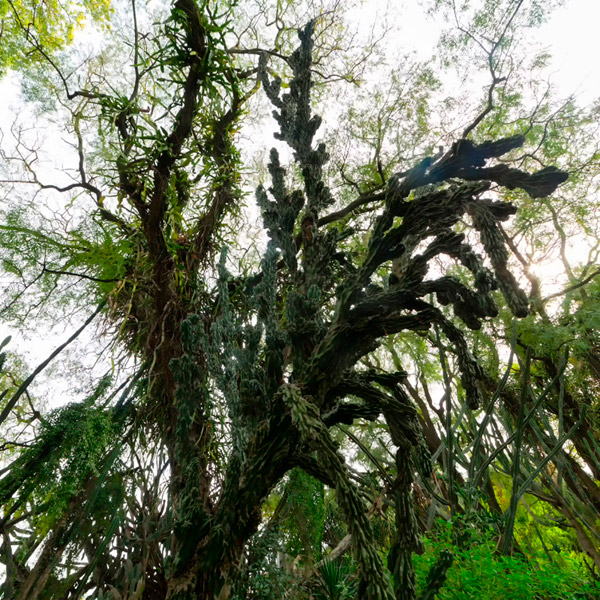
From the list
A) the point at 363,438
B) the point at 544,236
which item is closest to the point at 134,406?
the point at 363,438

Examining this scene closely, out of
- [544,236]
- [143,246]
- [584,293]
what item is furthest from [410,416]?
[544,236]

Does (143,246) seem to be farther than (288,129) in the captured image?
Yes

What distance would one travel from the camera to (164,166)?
287 cm

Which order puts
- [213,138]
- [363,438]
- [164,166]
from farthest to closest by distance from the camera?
[363,438]
[213,138]
[164,166]

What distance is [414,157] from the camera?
5543 millimetres

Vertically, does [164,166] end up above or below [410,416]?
above

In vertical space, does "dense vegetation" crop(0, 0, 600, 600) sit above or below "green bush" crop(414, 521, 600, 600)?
above

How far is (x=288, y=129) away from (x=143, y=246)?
177 cm

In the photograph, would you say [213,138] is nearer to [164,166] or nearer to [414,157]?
[164,166]

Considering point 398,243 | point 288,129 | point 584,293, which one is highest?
point 584,293

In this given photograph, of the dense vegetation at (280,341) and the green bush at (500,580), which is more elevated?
the dense vegetation at (280,341)

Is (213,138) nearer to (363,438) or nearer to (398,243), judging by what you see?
(398,243)

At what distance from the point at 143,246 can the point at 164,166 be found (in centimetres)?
75

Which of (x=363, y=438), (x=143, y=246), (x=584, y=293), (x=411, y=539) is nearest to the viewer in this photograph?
(x=411, y=539)
